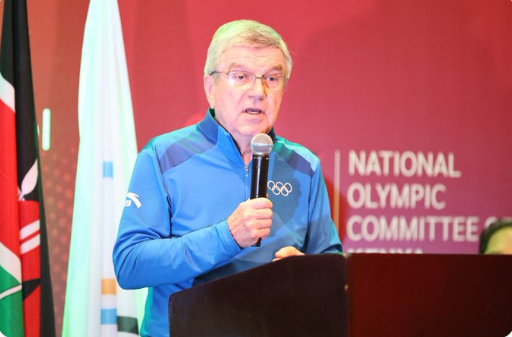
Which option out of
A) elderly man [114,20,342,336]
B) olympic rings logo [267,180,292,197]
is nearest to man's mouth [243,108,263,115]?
elderly man [114,20,342,336]

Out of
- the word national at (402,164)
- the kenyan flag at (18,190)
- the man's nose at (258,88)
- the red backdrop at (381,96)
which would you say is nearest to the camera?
the man's nose at (258,88)

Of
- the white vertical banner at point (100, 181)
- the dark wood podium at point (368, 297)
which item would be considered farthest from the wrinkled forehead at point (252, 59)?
the white vertical banner at point (100, 181)

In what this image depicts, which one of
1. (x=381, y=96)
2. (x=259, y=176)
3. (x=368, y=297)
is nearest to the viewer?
(x=368, y=297)

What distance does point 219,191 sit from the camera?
199 cm

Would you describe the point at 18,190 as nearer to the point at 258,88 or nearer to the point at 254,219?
the point at 258,88

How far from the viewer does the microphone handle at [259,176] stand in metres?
1.59

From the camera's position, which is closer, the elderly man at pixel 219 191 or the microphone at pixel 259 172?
the microphone at pixel 259 172

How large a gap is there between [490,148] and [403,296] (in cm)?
245

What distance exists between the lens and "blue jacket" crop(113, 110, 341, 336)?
1748 mm

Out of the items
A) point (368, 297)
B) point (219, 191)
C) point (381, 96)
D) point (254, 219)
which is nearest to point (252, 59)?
point (219, 191)

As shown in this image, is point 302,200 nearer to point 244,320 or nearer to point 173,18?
point 244,320

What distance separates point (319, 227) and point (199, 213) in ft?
1.46

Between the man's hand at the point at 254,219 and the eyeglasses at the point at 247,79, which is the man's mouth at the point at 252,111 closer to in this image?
the eyeglasses at the point at 247,79

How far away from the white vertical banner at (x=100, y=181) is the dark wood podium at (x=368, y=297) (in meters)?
1.51
